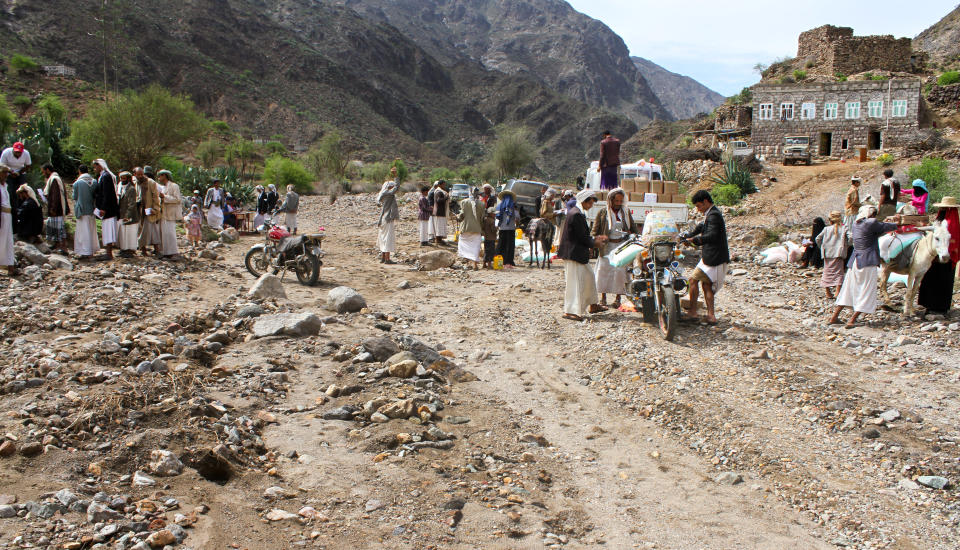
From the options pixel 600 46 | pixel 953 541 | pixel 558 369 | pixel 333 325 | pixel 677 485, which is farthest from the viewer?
pixel 600 46

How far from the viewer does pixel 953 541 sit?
12.6 feet

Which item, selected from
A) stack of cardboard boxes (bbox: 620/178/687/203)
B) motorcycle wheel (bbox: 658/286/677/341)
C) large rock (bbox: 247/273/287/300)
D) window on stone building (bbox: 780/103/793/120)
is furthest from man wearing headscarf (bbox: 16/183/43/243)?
window on stone building (bbox: 780/103/793/120)

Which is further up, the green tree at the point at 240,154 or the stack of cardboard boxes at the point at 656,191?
the green tree at the point at 240,154

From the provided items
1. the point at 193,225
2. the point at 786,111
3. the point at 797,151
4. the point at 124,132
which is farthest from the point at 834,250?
the point at 786,111

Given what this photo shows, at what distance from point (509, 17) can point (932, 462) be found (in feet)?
666

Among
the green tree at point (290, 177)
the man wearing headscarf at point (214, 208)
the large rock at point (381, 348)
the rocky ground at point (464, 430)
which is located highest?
the green tree at point (290, 177)

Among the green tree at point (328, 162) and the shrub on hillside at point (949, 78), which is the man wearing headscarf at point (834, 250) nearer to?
the shrub on hillside at point (949, 78)

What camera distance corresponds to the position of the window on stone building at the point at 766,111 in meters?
38.0

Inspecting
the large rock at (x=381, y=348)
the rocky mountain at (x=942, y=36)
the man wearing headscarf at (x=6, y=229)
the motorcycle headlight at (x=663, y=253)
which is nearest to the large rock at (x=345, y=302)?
the large rock at (x=381, y=348)

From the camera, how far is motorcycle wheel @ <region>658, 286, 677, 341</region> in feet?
24.0

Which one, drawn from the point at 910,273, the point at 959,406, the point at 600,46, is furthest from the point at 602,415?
the point at 600,46

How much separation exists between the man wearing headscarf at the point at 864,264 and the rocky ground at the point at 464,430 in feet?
1.13

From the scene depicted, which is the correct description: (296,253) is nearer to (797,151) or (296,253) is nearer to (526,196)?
(526,196)

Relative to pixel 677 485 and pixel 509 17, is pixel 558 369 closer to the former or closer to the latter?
pixel 677 485
